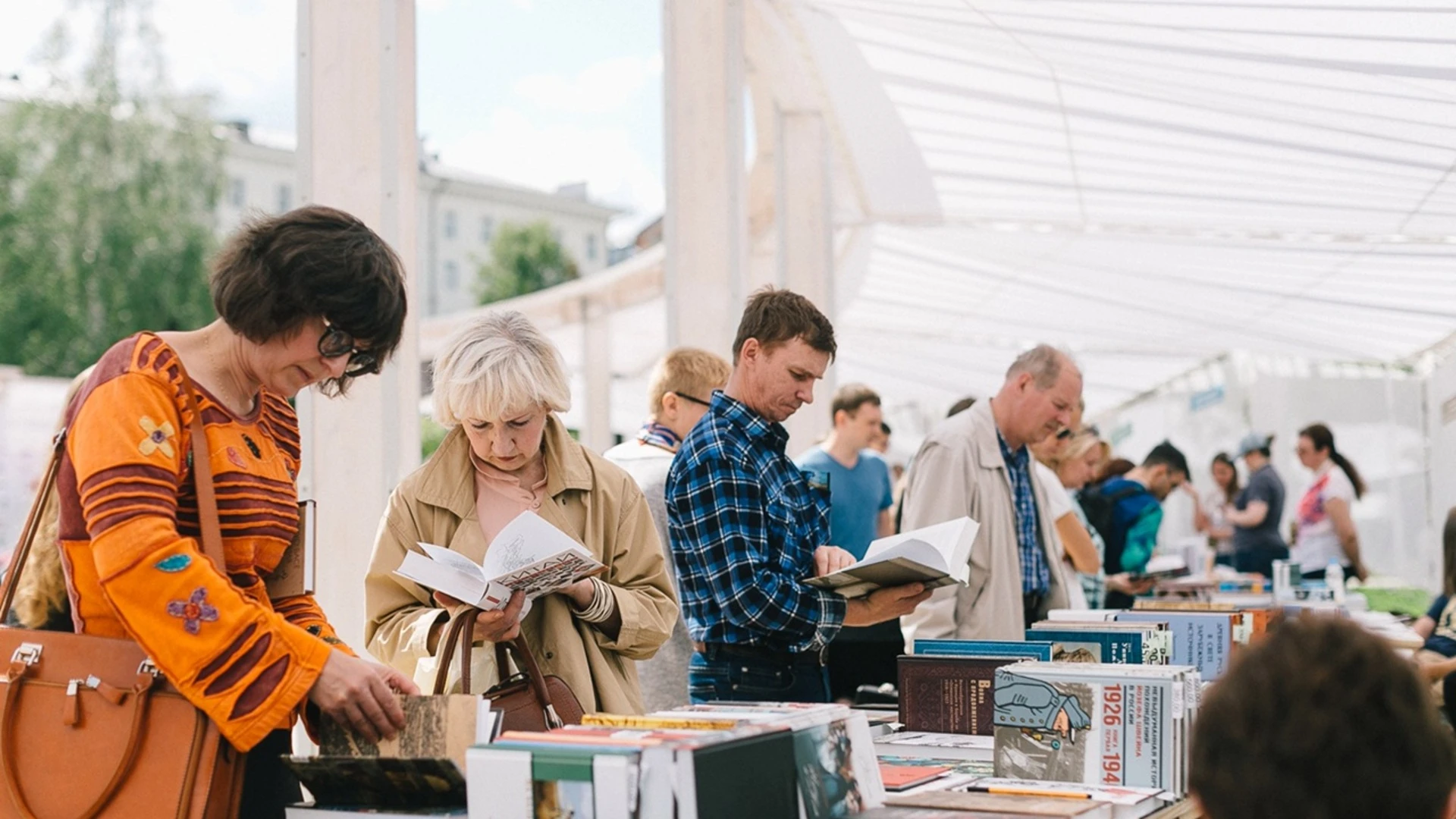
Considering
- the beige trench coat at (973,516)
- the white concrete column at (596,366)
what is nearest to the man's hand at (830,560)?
the beige trench coat at (973,516)

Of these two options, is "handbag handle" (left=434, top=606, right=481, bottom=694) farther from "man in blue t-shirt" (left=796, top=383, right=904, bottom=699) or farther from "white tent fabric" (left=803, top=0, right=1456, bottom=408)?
"white tent fabric" (left=803, top=0, right=1456, bottom=408)

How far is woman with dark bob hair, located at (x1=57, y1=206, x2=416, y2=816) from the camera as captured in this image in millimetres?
1997

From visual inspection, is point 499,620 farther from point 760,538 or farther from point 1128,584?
point 1128,584

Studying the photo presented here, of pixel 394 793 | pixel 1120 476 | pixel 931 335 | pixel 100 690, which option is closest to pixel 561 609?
pixel 394 793

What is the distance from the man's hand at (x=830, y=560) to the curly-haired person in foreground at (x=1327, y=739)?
2.03m

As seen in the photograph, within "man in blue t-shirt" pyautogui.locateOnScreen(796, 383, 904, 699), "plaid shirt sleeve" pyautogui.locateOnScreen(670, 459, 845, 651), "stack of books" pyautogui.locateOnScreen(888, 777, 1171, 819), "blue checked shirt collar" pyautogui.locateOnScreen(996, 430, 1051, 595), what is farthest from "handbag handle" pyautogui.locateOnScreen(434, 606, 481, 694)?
"man in blue t-shirt" pyautogui.locateOnScreen(796, 383, 904, 699)

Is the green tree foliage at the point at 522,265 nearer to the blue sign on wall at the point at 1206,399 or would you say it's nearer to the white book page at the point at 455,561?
the blue sign on wall at the point at 1206,399

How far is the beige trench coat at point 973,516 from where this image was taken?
14.4 feet

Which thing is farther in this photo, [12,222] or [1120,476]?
[12,222]

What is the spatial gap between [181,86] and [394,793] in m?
31.1

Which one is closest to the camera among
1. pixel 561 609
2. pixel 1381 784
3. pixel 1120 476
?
pixel 1381 784

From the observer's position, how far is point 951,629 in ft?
14.4

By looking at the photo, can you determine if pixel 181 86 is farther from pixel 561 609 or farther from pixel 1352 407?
pixel 561 609

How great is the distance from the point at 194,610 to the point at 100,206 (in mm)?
30406
